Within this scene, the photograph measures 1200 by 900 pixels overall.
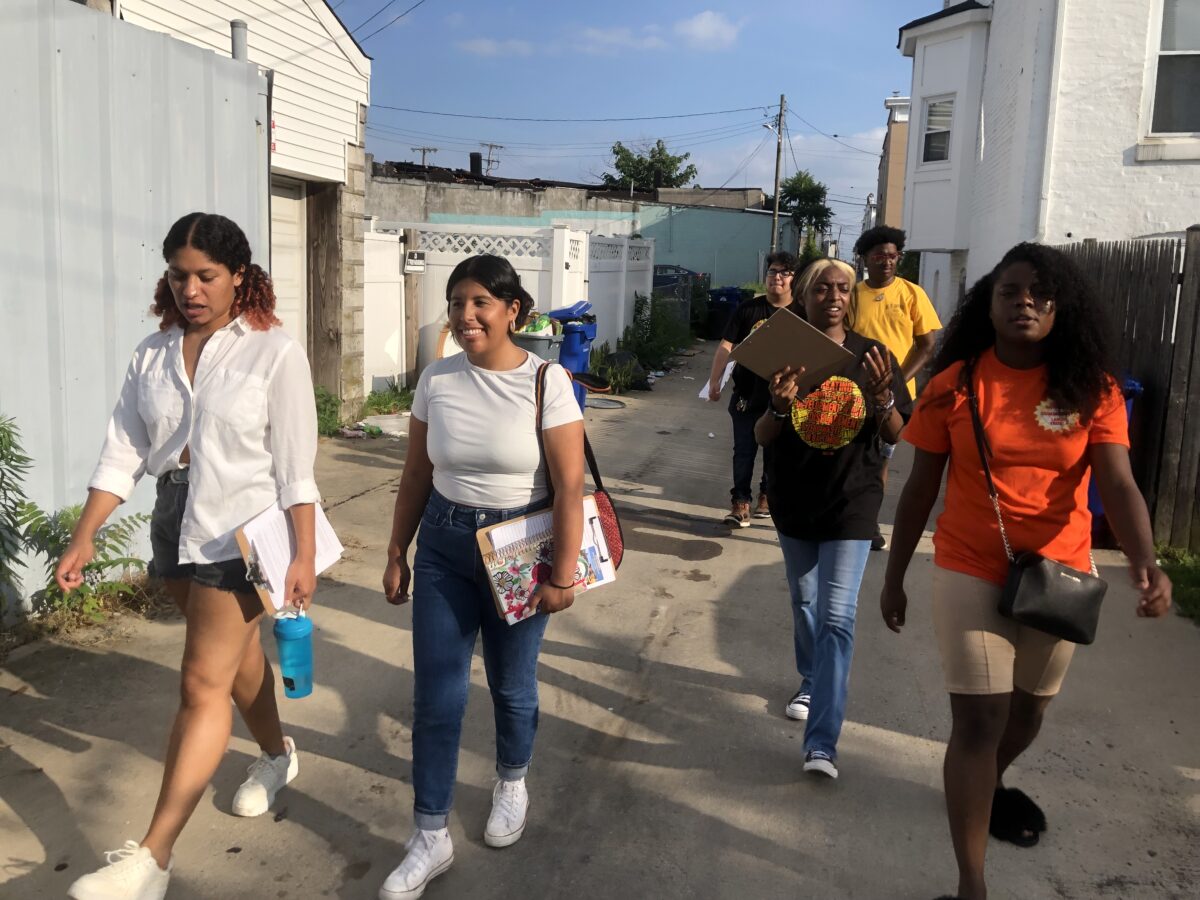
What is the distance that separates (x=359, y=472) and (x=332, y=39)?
4049mm

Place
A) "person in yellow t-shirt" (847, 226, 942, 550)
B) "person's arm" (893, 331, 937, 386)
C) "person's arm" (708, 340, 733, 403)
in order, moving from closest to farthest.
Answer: "person's arm" (893, 331, 937, 386), "person in yellow t-shirt" (847, 226, 942, 550), "person's arm" (708, 340, 733, 403)

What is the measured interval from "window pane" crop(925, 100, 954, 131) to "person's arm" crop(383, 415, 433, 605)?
617 inches

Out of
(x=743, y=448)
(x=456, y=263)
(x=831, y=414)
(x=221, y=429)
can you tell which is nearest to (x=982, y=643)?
(x=831, y=414)

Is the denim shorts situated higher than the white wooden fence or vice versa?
the white wooden fence

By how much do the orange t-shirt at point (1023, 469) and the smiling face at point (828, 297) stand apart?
1012 millimetres

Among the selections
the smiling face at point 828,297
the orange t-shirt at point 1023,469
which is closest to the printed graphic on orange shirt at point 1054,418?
the orange t-shirt at point 1023,469

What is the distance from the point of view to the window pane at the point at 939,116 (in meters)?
16.8

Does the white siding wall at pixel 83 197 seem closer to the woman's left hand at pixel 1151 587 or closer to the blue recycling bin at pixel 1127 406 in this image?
the woman's left hand at pixel 1151 587

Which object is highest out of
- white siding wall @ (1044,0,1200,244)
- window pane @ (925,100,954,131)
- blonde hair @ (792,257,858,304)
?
window pane @ (925,100,954,131)

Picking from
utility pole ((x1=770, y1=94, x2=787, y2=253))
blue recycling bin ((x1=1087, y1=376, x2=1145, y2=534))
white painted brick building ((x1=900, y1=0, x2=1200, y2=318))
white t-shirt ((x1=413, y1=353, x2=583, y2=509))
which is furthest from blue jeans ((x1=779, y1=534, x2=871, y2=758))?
utility pole ((x1=770, y1=94, x2=787, y2=253))

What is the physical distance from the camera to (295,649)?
3217 millimetres

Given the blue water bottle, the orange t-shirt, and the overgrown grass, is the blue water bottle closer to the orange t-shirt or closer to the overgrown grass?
the orange t-shirt

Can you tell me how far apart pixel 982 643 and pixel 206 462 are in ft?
7.20

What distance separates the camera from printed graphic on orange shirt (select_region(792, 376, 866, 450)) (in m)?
3.74
